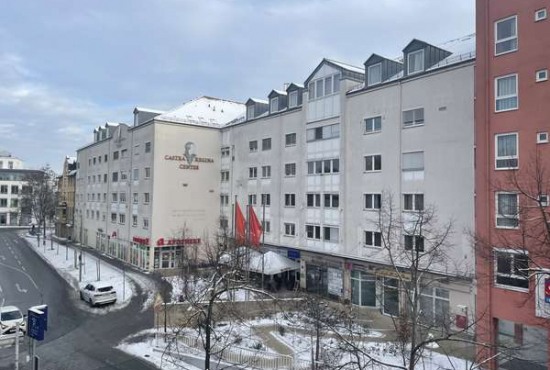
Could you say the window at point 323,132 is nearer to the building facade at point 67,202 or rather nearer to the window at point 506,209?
the window at point 506,209

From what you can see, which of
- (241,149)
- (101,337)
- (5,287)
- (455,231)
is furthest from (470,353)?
(5,287)

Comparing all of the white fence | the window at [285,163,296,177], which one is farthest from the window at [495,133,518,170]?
the window at [285,163,296,177]

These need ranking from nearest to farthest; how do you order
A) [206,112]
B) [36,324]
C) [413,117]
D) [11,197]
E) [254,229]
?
[36,324]
[413,117]
[254,229]
[206,112]
[11,197]

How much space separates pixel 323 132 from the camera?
3259 centimetres

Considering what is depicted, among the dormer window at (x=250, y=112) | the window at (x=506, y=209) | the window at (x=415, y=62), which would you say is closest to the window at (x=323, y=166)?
the window at (x=415, y=62)

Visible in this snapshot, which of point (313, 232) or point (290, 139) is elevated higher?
point (290, 139)

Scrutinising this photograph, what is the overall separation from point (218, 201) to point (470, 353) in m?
31.2

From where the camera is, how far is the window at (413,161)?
25.8 m

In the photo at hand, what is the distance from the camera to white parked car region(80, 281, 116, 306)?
2945 cm

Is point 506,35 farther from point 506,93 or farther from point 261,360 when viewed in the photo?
point 261,360

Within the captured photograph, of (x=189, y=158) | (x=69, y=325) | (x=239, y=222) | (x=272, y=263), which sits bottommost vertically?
(x=69, y=325)

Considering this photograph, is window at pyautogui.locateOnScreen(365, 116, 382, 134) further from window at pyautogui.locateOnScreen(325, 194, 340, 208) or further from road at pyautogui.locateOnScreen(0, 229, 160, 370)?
road at pyautogui.locateOnScreen(0, 229, 160, 370)

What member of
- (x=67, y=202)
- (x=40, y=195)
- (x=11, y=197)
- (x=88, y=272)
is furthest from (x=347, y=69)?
(x=11, y=197)

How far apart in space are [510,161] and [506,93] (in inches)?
127
